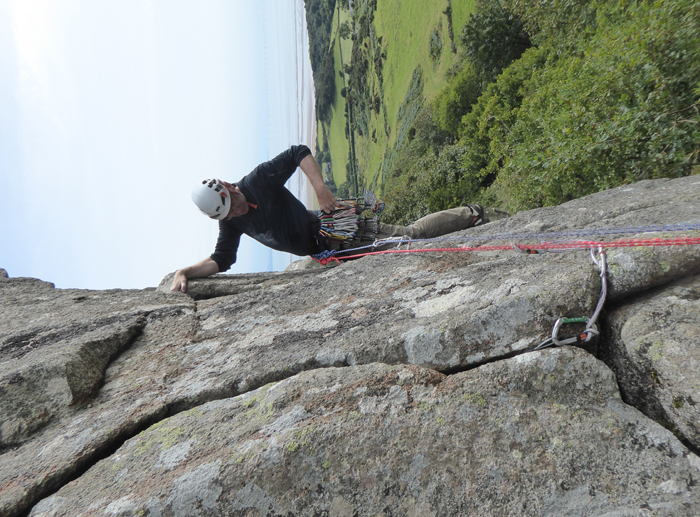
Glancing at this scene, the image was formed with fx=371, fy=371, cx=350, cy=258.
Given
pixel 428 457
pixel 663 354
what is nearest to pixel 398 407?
pixel 428 457

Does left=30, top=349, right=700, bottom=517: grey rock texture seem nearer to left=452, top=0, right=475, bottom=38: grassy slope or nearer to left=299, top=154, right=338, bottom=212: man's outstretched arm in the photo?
left=299, top=154, right=338, bottom=212: man's outstretched arm

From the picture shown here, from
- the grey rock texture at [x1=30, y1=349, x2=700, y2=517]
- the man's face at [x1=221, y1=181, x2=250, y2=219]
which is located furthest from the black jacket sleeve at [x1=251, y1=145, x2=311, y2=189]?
the grey rock texture at [x1=30, y1=349, x2=700, y2=517]

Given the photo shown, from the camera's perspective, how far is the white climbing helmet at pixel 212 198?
5645 mm

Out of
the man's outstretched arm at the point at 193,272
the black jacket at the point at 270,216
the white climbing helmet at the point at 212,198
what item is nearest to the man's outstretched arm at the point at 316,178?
the black jacket at the point at 270,216

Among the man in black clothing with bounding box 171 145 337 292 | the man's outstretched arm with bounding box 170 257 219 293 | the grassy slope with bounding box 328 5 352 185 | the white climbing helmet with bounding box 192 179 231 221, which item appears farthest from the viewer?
the grassy slope with bounding box 328 5 352 185

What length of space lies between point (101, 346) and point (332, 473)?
9.03ft

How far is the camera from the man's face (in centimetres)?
591

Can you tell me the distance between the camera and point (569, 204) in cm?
544

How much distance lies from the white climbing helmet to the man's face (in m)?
0.09

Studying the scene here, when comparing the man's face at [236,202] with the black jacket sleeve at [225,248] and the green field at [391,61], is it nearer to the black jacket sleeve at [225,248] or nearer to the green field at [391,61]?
the black jacket sleeve at [225,248]

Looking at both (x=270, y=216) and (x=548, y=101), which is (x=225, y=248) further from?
(x=548, y=101)

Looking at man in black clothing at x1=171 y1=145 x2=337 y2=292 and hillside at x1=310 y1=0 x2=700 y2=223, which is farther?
hillside at x1=310 y1=0 x2=700 y2=223

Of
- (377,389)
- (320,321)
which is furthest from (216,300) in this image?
(377,389)

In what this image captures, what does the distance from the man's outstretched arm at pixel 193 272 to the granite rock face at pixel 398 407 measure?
1631 millimetres
